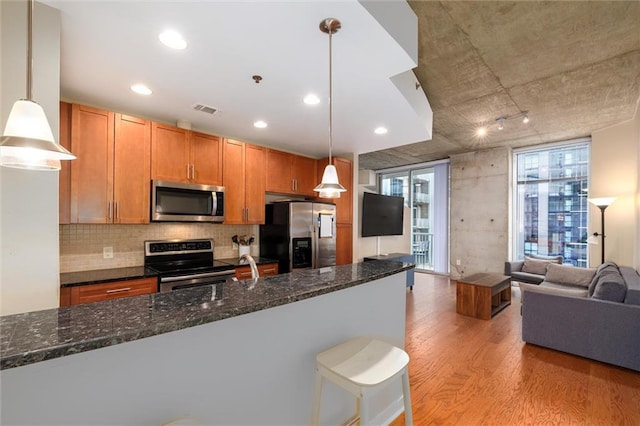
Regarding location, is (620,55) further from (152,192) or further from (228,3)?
(152,192)

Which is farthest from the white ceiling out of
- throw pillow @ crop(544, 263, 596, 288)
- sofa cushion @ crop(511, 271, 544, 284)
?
sofa cushion @ crop(511, 271, 544, 284)

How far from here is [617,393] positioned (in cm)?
233

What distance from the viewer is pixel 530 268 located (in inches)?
205

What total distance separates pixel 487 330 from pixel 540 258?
9.02ft

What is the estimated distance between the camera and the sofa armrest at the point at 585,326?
8.70ft

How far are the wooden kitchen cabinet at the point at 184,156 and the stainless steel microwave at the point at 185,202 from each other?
0.10 metres

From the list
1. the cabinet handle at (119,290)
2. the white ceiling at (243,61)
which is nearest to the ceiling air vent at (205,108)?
the white ceiling at (243,61)

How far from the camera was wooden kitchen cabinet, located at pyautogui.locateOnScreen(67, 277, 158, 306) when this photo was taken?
2297mm

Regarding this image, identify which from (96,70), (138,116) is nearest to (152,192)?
(138,116)

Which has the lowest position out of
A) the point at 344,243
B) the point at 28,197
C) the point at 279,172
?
the point at 344,243

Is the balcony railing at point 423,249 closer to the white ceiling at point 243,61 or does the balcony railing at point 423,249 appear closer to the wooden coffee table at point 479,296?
the wooden coffee table at point 479,296

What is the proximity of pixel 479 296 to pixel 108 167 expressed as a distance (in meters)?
4.96

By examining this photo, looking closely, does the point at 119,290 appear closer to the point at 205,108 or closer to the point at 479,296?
the point at 205,108

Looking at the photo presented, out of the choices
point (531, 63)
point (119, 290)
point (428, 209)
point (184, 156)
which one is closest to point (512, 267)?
point (428, 209)
